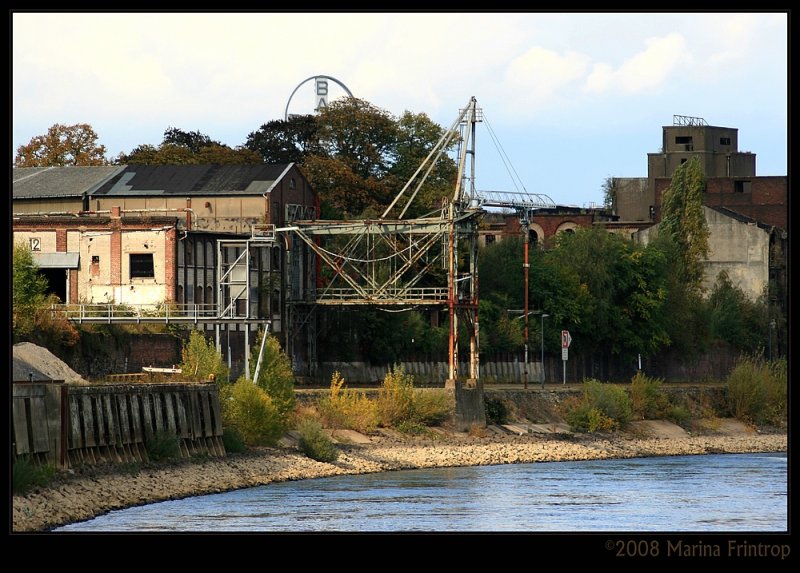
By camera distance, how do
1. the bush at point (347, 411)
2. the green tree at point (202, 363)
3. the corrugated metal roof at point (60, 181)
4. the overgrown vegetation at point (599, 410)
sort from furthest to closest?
the corrugated metal roof at point (60, 181) → the overgrown vegetation at point (599, 410) → the bush at point (347, 411) → the green tree at point (202, 363)

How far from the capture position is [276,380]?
6538 centimetres

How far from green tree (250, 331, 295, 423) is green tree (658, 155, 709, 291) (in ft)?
159

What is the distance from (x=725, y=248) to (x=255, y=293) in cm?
4422

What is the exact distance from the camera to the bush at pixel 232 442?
60.2m

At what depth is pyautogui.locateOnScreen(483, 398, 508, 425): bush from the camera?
79.4m

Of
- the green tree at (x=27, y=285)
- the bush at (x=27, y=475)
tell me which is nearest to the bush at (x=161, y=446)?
the bush at (x=27, y=475)

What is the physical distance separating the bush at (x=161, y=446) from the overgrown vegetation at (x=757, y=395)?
44440 millimetres

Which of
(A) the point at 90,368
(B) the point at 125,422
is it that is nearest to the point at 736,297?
(A) the point at 90,368

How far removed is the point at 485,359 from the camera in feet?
306

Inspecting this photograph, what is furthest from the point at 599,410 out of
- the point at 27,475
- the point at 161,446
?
the point at 27,475

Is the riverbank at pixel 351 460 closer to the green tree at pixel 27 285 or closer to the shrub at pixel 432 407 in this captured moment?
the shrub at pixel 432 407

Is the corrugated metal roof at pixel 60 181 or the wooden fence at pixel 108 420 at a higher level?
the corrugated metal roof at pixel 60 181

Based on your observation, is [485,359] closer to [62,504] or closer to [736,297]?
[736,297]

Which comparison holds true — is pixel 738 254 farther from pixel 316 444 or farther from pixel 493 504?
pixel 493 504
